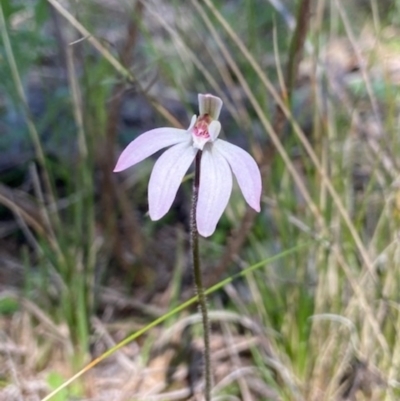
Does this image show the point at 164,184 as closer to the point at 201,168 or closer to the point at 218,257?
the point at 201,168

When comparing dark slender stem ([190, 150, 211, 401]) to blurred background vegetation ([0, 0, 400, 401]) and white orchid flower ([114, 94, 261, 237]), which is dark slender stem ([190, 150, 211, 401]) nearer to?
white orchid flower ([114, 94, 261, 237])

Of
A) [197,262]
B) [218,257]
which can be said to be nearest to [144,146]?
[197,262]

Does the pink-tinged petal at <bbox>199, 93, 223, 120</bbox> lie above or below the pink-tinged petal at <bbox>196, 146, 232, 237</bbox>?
above

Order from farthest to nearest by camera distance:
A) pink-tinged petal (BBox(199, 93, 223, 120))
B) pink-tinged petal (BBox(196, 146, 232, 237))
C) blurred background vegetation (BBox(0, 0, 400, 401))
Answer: blurred background vegetation (BBox(0, 0, 400, 401))
pink-tinged petal (BBox(199, 93, 223, 120))
pink-tinged petal (BBox(196, 146, 232, 237))

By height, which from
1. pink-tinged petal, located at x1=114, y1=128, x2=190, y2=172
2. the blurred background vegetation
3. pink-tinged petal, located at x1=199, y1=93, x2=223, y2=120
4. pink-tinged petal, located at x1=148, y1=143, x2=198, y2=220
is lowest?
the blurred background vegetation

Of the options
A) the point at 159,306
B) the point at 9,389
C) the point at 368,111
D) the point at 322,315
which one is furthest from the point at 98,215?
the point at 368,111

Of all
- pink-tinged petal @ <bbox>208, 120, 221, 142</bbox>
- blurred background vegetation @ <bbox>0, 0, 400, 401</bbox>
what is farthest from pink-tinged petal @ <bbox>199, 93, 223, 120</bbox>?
blurred background vegetation @ <bbox>0, 0, 400, 401</bbox>

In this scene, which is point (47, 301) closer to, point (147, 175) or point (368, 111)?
point (147, 175)
